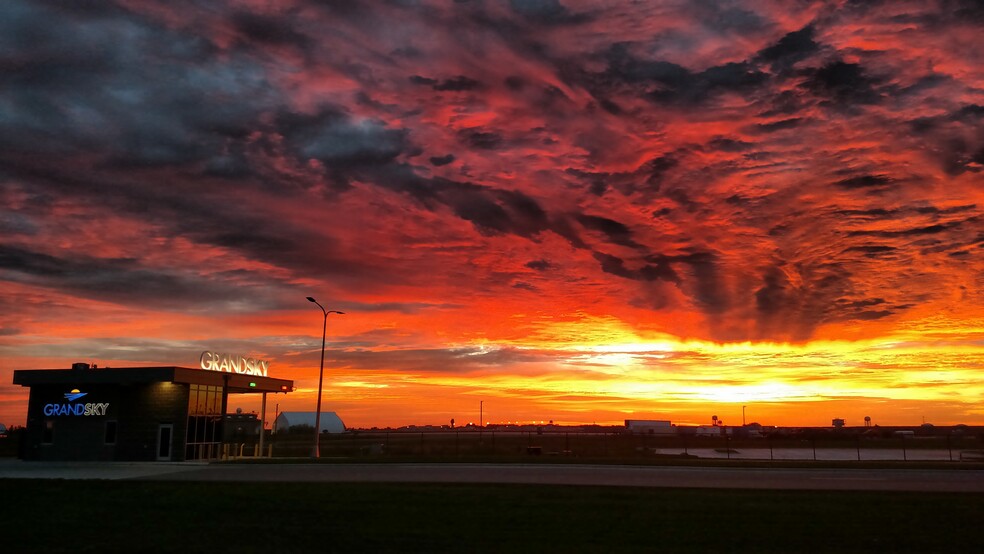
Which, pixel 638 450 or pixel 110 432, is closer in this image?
pixel 110 432

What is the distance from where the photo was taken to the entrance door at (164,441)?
4994 cm

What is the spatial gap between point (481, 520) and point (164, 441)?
128 ft

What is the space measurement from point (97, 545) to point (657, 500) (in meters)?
15.4

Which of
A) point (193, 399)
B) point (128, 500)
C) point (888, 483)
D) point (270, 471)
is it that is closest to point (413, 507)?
point (128, 500)

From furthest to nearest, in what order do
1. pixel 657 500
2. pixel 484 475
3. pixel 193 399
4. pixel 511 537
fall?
1. pixel 193 399
2. pixel 484 475
3. pixel 657 500
4. pixel 511 537

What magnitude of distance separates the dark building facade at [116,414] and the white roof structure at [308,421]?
312 feet

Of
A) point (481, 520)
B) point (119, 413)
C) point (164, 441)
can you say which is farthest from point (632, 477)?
point (119, 413)

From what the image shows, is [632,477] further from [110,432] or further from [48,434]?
[48,434]

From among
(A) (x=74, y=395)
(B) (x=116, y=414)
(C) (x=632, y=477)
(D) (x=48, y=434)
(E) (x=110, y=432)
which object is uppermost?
→ (A) (x=74, y=395)

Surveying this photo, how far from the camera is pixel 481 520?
18578 mm

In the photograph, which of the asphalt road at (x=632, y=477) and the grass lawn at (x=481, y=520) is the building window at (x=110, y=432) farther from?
the grass lawn at (x=481, y=520)

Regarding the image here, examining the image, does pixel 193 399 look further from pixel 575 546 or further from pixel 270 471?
pixel 575 546

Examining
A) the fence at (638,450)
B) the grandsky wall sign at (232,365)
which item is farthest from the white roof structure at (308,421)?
the grandsky wall sign at (232,365)

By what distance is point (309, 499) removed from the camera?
75.5 ft
